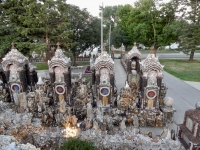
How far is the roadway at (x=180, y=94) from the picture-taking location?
1155 cm

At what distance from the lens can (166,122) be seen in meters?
9.95

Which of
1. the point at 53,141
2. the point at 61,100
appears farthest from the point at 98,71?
the point at 53,141

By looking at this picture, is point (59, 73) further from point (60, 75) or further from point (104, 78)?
point (104, 78)

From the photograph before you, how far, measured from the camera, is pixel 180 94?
47.5ft

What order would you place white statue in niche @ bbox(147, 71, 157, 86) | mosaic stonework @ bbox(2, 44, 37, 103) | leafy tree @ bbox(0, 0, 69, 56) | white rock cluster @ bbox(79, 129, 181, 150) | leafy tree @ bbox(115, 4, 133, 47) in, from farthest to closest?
leafy tree @ bbox(115, 4, 133, 47)
leafy tree @ bbox(0, 0, 69, 56)
mosaic stonework @ bbox(2, 44, 37, 103)
white statue in niche @ bbox(147, 71, 157, 86)
white rock cluster @ bbox(79, 129, 181, 150)

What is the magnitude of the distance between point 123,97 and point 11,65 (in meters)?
7.64

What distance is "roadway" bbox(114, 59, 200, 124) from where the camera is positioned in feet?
37.9

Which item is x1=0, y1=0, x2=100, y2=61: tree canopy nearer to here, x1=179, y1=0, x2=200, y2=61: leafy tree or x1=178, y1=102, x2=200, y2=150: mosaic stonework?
x1=178, y1=102, x2=200, y2=150: mosaic stonework

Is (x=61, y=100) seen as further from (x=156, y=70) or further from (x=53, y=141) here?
(x=156, y=70)

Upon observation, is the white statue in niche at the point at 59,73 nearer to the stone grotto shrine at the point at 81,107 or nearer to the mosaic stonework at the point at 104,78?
the stone grotto shrine at the point at 81,107

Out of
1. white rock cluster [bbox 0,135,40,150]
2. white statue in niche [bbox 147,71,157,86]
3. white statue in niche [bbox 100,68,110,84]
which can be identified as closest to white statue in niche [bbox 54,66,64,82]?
white statue in niche [bbox 100,68,110,84]

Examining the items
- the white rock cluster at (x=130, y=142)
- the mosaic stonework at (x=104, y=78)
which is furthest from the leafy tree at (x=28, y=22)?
the white rock cluster at (x=130, y=142)

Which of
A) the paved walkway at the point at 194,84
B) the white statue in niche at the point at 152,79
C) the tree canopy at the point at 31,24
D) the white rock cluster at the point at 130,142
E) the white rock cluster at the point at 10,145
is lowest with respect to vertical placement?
the white rock cluster at the point at 130,142

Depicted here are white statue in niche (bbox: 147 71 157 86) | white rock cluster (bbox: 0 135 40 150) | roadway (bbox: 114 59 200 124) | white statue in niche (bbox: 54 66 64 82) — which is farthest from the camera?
roadway (bbox: 114 59 200 124)
